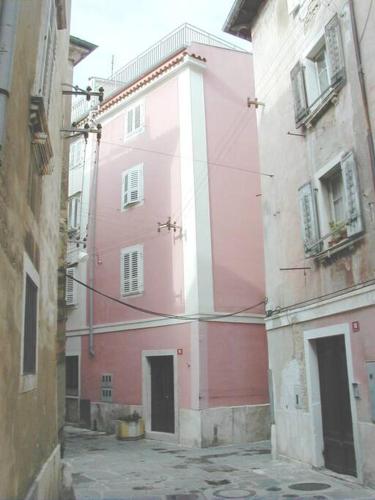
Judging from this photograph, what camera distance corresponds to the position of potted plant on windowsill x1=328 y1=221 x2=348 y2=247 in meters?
8.89

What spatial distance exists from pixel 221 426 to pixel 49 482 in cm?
835

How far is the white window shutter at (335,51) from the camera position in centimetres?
915

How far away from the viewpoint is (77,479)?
9680 millimetres

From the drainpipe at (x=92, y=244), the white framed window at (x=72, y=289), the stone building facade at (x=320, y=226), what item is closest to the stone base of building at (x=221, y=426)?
the stone building facade at (x=320, y=226)

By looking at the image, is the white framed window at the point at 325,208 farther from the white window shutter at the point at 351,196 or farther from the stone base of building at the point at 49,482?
the stone base of building at the point at 49,482

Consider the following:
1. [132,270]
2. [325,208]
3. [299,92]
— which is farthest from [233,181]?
[325,208]

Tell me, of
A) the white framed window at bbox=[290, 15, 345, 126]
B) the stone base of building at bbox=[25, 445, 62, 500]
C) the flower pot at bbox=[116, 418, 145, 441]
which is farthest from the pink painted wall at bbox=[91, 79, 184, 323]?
the stone base of building at bbox=[25, 445, 62, 500]

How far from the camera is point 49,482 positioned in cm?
646

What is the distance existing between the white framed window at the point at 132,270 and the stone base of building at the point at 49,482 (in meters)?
9.02

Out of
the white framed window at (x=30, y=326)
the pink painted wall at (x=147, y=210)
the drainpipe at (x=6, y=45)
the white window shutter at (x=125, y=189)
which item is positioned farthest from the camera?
the white window shutter at (x=125, y=189)

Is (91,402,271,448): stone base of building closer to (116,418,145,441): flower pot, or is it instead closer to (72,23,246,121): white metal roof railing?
(116,418,145,441): flower pot

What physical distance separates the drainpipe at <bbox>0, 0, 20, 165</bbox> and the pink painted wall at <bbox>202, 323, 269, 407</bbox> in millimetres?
11742

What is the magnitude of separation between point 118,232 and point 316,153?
9468mm

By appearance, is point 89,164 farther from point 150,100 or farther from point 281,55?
point 281,55
